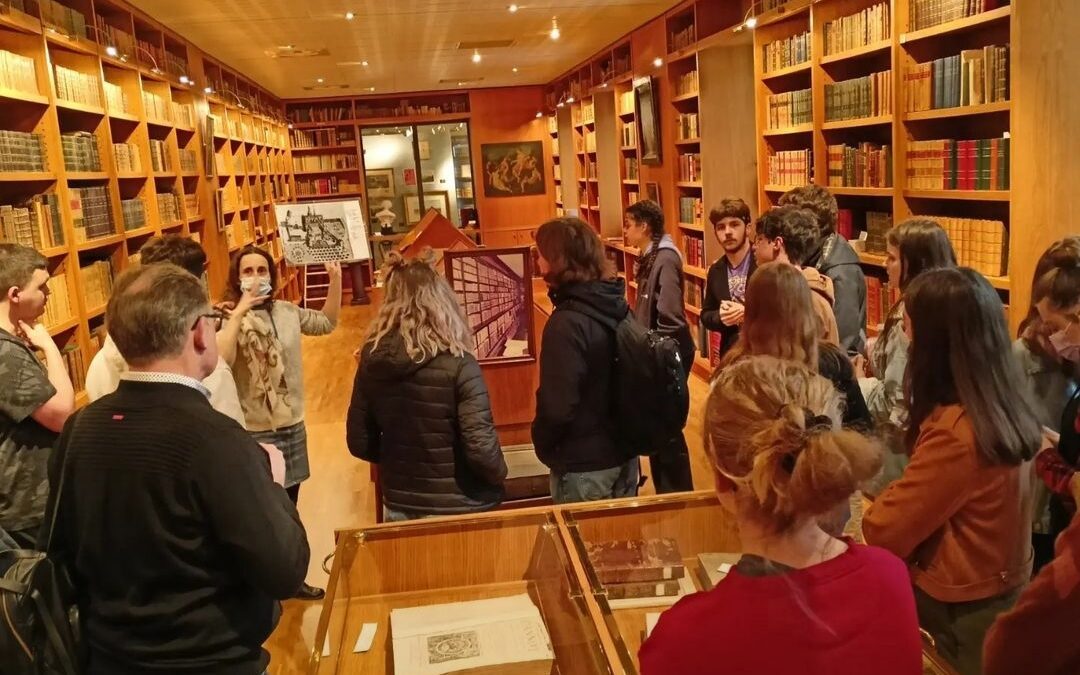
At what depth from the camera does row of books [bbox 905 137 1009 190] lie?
154 inches

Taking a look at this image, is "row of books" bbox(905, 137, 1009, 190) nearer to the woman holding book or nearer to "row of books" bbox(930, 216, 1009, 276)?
"row of books" bbox(930, 216, 1009, 276)

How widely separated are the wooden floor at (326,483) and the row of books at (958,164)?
1.70m

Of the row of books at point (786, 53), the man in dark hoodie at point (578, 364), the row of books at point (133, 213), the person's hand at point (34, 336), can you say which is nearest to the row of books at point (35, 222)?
the row of books at point (133, 213)

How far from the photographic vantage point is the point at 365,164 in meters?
14.3

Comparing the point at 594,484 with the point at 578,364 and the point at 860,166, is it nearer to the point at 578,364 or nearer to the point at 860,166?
the point at 578,364

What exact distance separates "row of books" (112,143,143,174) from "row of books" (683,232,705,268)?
14.1 feet

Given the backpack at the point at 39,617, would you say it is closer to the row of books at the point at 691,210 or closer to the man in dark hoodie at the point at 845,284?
the man in dark hoodie at the point at 845,284

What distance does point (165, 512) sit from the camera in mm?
1553

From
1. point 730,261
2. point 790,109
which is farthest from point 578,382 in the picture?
point 790,109

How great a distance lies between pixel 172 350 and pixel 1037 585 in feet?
4.64

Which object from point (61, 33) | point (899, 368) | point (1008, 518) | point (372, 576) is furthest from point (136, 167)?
point (1008, 518)

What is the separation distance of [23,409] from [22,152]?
2.41 meters


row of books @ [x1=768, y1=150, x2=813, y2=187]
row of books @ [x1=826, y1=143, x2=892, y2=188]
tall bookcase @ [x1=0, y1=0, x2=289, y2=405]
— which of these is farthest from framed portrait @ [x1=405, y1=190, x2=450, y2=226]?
row of books @ [x1=826, y1=143, x2=892, y2=188]

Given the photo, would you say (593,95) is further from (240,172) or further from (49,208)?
(49,208)
